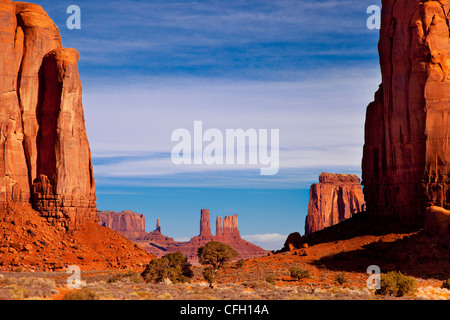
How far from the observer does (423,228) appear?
186 feet

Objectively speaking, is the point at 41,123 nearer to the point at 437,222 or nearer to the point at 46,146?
the point at 46,146

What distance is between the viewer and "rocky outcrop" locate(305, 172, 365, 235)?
159375mm

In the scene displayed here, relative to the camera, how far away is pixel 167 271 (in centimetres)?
4938

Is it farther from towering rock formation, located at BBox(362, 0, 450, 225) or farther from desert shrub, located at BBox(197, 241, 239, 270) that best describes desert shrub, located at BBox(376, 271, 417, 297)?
desert shrub, located at BBox(197, 241, 239, 270)

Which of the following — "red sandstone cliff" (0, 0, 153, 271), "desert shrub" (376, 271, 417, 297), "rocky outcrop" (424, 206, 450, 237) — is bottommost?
"desert shrub" (376, 271, 417, 297)

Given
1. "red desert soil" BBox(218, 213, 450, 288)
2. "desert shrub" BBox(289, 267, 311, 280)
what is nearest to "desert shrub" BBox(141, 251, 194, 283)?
"red desert soil" BBox(218, 213, 450, 288)

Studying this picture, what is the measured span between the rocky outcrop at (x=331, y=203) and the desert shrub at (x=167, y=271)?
353 ft

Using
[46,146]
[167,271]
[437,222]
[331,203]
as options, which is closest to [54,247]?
[46,146]

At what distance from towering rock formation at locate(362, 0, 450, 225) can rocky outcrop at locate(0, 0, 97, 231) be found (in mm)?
33036

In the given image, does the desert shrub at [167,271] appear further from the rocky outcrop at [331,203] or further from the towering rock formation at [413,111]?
the rocky outcrop at [331,203]

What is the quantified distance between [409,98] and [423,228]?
41.2 ft
